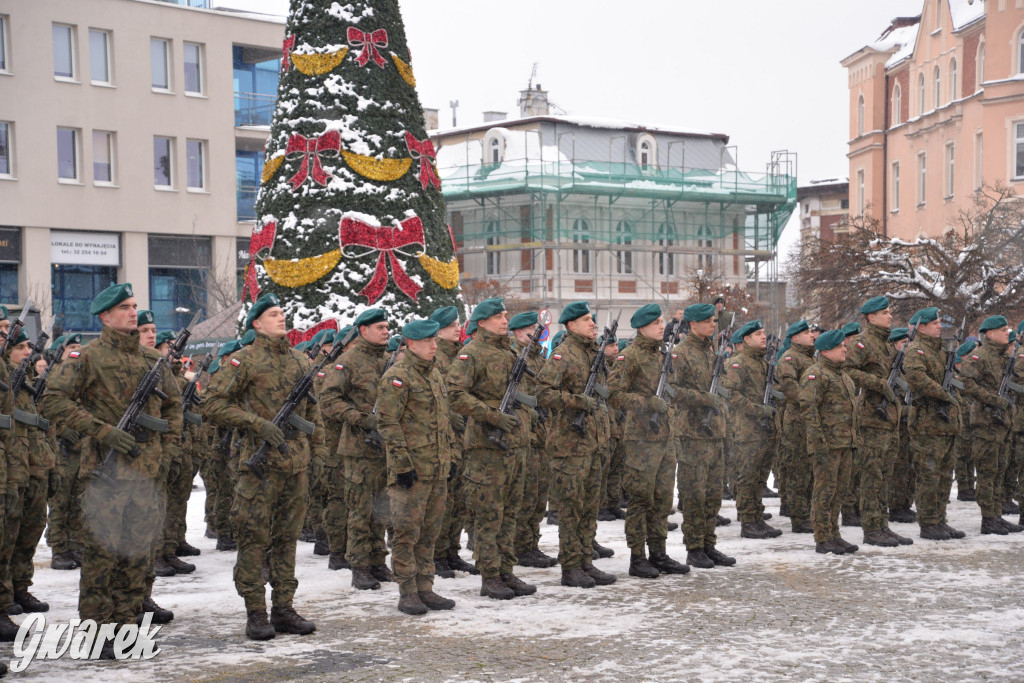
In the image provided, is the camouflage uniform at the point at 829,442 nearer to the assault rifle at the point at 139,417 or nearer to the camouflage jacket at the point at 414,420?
the camouflage jacket at the point at 414,420

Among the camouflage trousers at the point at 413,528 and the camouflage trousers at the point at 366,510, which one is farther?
the camouflage trousers at the point at 366,510

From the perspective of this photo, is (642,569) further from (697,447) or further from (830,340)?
(830,340)

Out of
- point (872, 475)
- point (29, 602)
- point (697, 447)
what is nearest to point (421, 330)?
point (697, 447)

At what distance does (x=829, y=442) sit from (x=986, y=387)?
2444 millimetres

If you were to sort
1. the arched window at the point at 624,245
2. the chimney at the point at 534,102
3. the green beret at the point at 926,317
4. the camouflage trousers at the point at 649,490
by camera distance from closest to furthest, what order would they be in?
the camouflage trousers at the point at 649,490
the green beret at the point at 926,317
the arched window at the point at 624,245
the chimney at the point at 534,102

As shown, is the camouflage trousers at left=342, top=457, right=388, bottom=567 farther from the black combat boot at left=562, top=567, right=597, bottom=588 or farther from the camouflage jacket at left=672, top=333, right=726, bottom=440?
the camouflage jacket at left=672, top=333, right=726, bottom=440

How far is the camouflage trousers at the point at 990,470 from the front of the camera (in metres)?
11.3

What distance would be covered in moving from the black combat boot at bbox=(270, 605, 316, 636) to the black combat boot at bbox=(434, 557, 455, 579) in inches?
81.9

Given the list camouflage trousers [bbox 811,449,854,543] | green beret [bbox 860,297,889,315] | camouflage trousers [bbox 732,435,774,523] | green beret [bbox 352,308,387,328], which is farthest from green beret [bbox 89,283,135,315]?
green beret [bbox 860,297,889,315]

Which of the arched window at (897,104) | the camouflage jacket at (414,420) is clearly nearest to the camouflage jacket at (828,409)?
the camouflage jacket at (414,420)

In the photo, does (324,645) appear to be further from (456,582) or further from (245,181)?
(245,181)

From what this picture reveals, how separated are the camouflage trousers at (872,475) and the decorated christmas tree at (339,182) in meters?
6.07

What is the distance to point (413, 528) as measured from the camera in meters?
8.11

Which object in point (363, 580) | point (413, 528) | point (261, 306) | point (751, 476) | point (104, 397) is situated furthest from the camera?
point (751, 476)
